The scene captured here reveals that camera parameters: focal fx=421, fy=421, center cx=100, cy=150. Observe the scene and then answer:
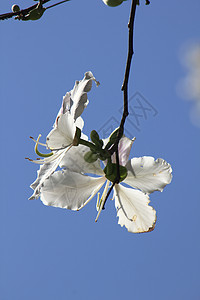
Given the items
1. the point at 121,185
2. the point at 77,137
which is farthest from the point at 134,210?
the point at 77,137

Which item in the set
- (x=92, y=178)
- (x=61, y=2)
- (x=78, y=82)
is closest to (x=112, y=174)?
(x=92, y=178)

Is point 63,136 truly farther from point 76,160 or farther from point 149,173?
point 149,173

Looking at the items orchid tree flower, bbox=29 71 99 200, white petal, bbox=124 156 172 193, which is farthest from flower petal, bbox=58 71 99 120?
white petal, bbox=124 156 172 193

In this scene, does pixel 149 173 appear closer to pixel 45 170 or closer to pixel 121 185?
pixel 121 185

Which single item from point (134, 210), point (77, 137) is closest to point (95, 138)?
point (77, 137)

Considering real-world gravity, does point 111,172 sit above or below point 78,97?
below

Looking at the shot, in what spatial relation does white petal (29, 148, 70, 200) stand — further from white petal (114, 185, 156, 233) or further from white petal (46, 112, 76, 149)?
white petal (114, 185, 156, 233)
